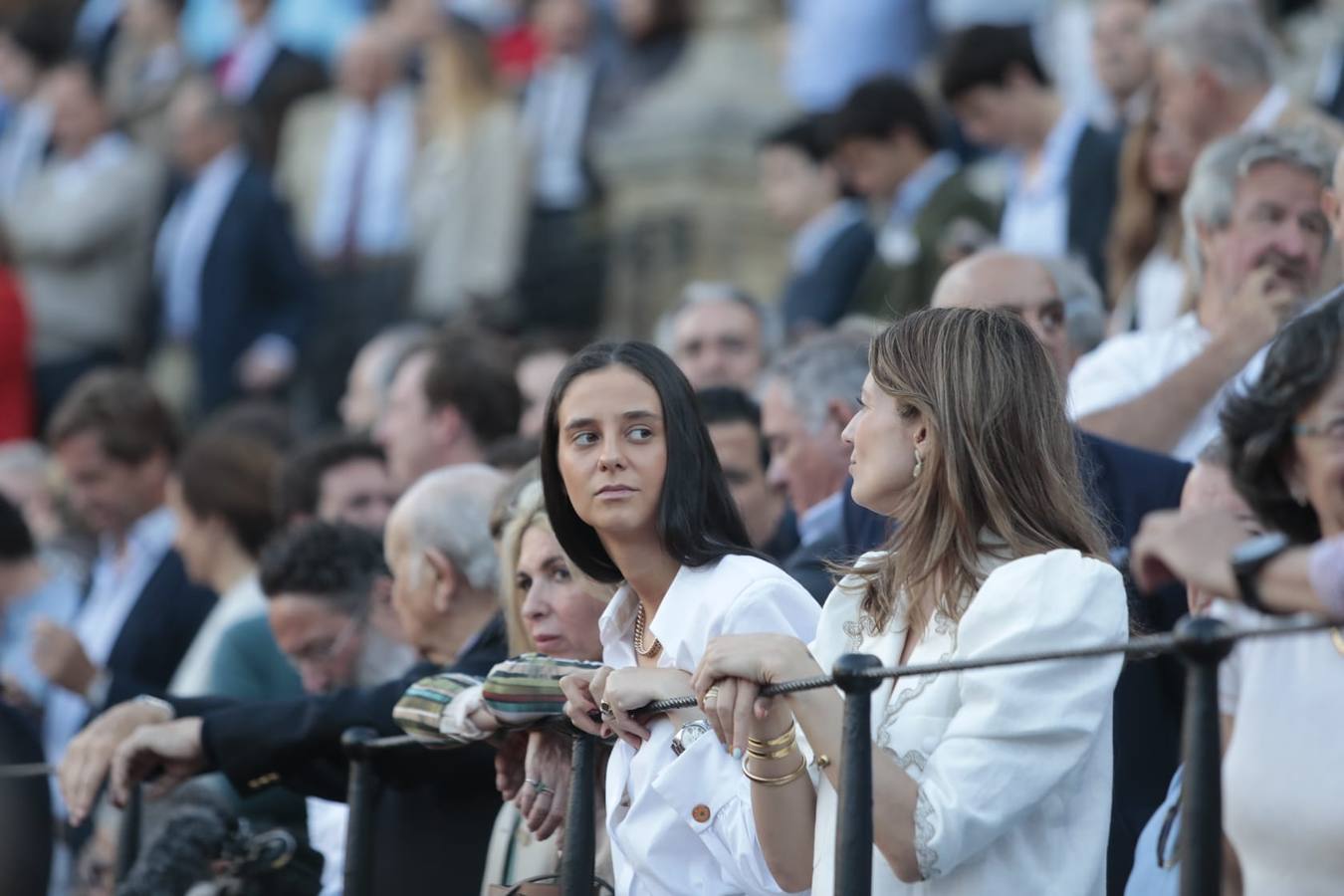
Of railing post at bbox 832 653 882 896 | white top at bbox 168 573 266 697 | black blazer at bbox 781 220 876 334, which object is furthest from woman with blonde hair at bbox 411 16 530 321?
railing post at bbox 832 653 882 896

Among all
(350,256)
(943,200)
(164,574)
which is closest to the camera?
(164,574)

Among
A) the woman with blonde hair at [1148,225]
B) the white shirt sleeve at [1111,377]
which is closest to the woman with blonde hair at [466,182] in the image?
the woman with blonde hair at [1148,225]

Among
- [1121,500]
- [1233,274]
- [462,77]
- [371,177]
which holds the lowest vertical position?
[1121,500]

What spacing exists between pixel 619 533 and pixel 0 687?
322cm

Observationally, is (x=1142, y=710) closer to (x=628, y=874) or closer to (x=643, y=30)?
(x=628, y=874)

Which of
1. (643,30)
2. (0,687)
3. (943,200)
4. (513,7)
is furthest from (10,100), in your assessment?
(0,687)

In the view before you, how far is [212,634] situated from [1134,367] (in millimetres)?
3034

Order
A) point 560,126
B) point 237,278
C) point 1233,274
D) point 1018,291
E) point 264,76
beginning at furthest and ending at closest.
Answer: point 264,76, point 560,126, point 237,278, point 1233,274, point 1018,291

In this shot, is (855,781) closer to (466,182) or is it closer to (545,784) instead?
(545,784)

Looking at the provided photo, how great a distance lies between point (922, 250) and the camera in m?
8.88

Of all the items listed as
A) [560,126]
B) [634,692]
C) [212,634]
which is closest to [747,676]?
[634,692]

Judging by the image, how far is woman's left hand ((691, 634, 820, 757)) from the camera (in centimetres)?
351

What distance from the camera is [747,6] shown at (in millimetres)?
15453

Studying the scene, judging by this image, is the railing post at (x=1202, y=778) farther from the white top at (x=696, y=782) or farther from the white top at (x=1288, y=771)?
the white top at (x=696, y=782)
